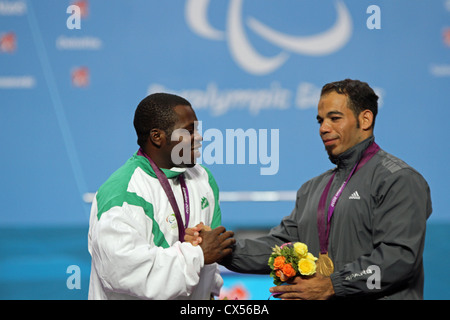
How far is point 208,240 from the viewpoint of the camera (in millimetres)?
2586

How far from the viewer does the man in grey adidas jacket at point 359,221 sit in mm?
2529

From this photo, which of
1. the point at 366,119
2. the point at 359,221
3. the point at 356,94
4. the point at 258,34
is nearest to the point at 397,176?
the point at 359,221

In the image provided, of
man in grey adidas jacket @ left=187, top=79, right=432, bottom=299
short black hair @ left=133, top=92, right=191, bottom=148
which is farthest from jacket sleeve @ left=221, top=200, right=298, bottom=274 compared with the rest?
short black hair @ left=133, top=92, right=191, bottom=148

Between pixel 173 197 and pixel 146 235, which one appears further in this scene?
pixel 173 197

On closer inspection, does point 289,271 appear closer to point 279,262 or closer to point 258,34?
point 279,262

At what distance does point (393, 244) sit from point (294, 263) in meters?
0.46

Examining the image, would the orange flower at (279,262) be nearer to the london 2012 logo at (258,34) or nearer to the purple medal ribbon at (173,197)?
the purple medal ribbon at (173,197)

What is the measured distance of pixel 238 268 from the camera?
3.01 m

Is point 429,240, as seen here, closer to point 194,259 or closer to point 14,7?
point 194,259

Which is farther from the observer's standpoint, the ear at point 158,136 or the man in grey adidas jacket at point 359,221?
the ear at point 158,136

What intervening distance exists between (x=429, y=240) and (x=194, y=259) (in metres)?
3.69

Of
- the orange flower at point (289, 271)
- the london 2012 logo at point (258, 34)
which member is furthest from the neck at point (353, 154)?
the london 2012 logo at point (258, 34)

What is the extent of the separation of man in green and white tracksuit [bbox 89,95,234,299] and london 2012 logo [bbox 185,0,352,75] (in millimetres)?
2882
